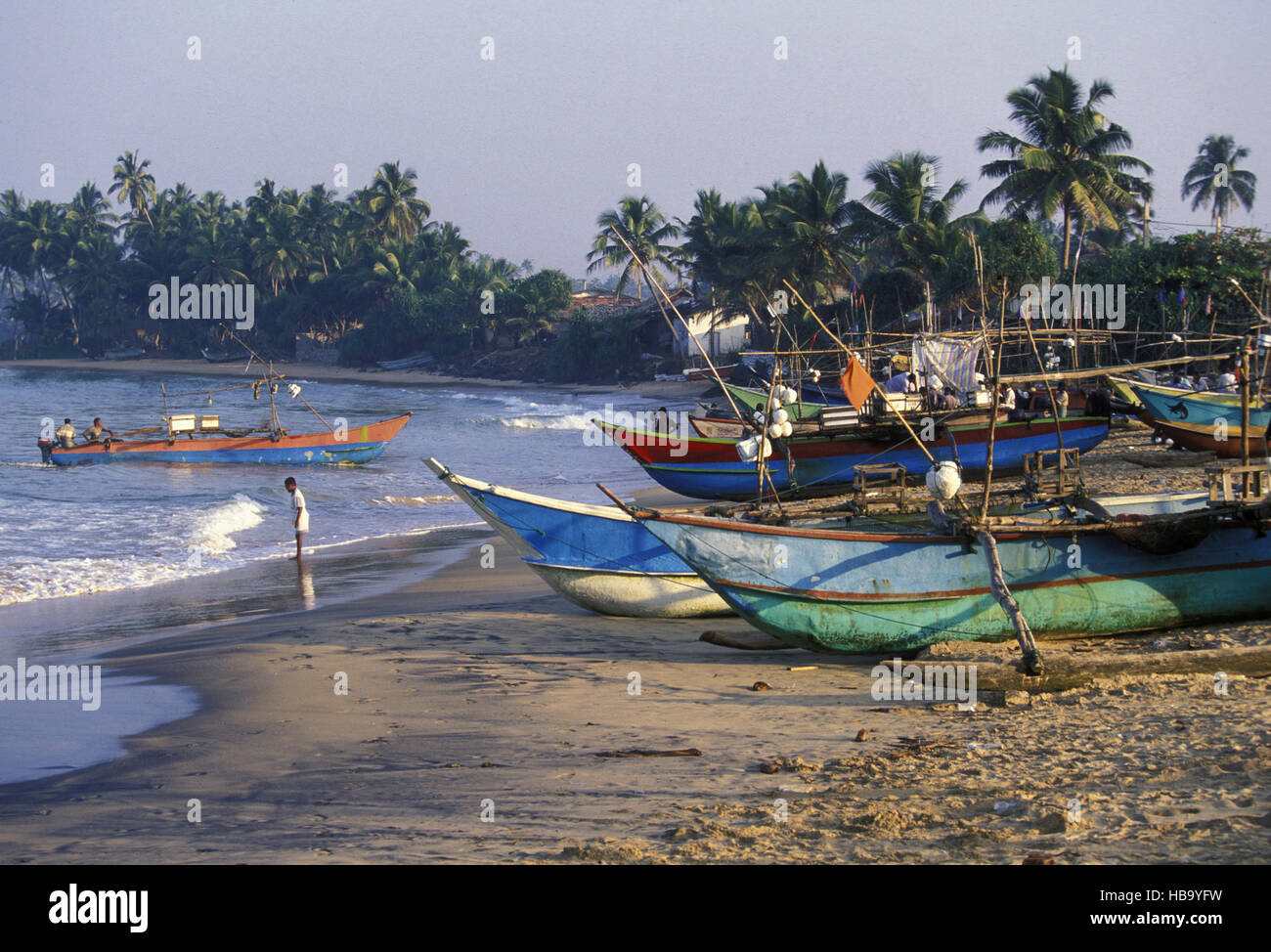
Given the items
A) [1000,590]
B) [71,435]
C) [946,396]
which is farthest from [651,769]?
[71,435]

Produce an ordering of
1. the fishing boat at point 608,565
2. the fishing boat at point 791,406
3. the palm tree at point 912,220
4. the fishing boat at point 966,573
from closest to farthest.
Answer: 1. the fishing boat at point 966,573
2. the fishing boat at point 608,565
3. the fishing boat at point 791,406
4. the palm tree at point 912,220

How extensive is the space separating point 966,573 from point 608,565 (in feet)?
11.0

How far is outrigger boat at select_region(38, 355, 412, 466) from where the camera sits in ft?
87.7

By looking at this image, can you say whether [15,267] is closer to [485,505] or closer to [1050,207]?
[1050,207]

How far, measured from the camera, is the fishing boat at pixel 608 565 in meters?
10.0

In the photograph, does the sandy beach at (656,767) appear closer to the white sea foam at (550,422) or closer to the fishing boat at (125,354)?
the white sea foam at (550,422)

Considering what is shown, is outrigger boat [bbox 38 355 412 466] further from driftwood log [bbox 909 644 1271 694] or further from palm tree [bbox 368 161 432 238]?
palm tree [bbox 368 161 432 238]

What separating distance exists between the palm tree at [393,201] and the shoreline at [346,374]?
35.7 ft

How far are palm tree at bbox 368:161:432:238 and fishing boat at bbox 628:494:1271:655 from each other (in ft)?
238

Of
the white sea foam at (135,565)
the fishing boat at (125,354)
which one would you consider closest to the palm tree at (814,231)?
the white sea foam at (135,565)

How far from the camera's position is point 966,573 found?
802 cm

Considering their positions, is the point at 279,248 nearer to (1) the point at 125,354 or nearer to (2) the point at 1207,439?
(1) the point at 125,354
